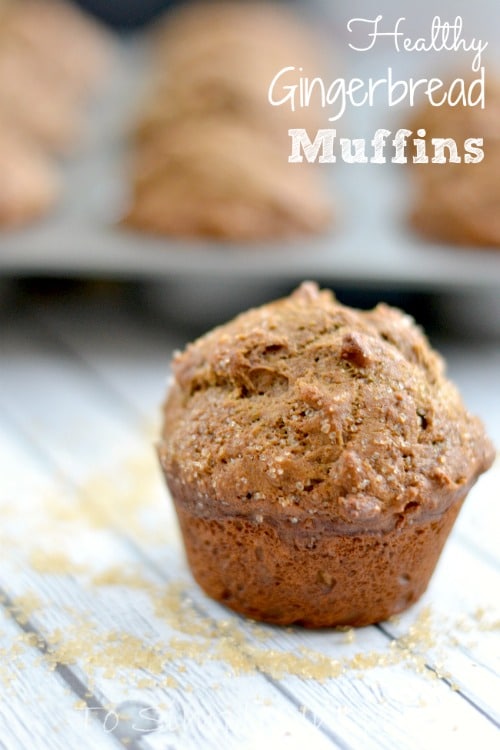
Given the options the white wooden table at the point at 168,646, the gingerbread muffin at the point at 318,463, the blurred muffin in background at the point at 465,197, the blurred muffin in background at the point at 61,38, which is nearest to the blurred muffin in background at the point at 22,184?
the white wooden table at the point at 168,646

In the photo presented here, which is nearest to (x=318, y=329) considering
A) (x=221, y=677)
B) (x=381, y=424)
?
(x=381, y=424)

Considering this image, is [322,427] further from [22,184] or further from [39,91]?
[39,91]

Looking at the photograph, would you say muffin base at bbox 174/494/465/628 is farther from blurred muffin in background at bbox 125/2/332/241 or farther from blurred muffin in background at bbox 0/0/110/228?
blurred muffin in background at bbox 0/0/110/228

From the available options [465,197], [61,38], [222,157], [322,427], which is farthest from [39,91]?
[322,427]

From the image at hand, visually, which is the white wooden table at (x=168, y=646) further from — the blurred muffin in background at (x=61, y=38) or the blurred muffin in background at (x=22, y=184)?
the blurred muffin in background at (x=61, y=38)

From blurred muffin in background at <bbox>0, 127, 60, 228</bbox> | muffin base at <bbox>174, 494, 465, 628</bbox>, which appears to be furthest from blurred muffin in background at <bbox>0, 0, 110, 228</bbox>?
muffin base at <bbox>174, 494, 465, 628</bbox>

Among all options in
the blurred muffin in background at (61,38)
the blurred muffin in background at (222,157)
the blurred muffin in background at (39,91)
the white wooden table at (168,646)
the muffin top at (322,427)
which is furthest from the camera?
the blurred muffin in background at (61,38)
